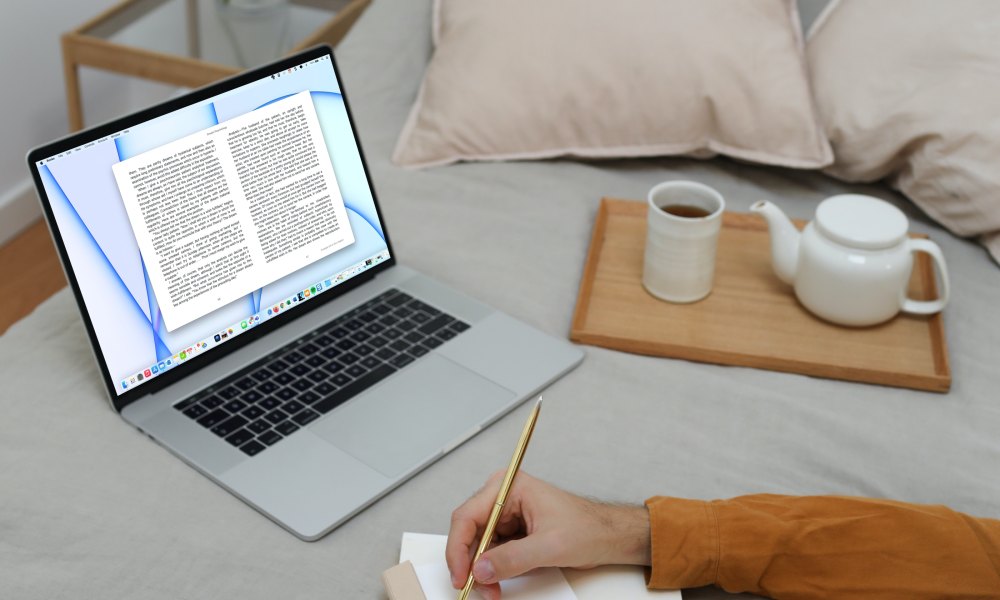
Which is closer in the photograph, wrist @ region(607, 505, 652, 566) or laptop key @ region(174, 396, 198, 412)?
wrist @ region(607, 505, 652, 566)

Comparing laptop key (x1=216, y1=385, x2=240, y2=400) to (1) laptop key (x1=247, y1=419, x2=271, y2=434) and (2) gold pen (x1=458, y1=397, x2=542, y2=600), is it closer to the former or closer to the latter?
(1) laptop key (x1=247, y1=419, x2=271, y2=434)

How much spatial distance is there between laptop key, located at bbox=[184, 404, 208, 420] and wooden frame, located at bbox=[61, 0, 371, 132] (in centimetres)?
95

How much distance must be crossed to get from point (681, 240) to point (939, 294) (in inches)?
12.6

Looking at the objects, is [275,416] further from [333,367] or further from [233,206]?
[233,206]

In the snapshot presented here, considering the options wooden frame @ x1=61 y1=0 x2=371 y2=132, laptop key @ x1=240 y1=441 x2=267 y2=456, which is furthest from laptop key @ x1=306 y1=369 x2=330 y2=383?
wooden frame @ x1=61 y1=0 x2=371 y2=132

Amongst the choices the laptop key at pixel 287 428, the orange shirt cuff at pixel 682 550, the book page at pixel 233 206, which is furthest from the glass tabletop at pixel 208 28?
the orange shirt cuff at pixel 682 550

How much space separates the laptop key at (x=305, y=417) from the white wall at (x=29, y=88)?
1.52 metres

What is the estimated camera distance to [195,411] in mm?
995

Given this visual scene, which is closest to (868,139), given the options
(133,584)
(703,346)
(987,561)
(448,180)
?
(703,346)

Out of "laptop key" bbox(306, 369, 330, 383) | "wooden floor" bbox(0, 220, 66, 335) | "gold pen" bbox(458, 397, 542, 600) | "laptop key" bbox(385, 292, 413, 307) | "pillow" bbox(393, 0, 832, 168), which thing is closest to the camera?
"gold pen" bbox(458, 397, 542, 600)

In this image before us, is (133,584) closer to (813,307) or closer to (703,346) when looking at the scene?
(703,346)

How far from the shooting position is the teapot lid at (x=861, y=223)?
43.9 inches

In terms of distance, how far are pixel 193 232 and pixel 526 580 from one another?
471mm

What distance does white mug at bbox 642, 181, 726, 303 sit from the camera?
1144mm
